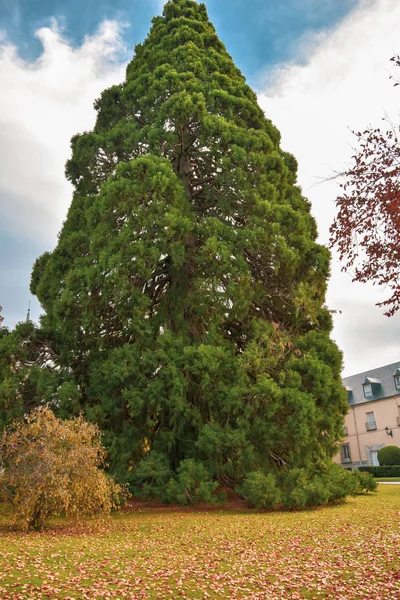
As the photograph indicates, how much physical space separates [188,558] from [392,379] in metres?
29.5

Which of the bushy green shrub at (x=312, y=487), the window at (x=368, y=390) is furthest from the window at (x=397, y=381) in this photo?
the bushy green shrub at (x=312, y=487)

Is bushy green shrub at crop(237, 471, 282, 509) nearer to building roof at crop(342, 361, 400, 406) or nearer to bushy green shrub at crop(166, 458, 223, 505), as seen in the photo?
bushy green shrub at crop(166, 458, 223, 505)

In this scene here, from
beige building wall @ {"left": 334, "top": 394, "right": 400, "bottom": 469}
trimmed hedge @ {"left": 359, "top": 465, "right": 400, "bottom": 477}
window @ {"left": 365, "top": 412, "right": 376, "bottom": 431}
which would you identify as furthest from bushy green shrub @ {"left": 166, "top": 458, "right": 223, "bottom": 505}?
window @ {"left": 365, "top": 412, "right": 376, "bottom": 431}

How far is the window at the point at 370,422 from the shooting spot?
3225 cm

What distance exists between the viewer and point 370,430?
106 ft

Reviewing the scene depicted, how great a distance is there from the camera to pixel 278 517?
9.64 m

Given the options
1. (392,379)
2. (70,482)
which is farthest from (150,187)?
(392,379)

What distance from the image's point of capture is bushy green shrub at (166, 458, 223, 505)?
10.0 meters

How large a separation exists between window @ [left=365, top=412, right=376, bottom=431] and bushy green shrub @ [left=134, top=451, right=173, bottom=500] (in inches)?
1006

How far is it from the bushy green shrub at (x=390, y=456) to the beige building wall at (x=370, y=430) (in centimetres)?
265

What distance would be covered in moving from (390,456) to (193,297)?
21.5 metres

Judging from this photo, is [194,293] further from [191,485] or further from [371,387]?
[371,387]

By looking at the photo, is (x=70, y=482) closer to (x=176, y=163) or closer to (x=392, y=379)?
(x=176, y=163)

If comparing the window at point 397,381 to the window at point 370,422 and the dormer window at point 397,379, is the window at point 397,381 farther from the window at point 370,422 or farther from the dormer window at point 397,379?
the window at point 370,422
